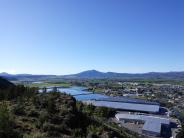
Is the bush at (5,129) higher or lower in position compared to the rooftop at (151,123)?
higher

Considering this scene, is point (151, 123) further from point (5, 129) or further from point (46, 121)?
point (5, 129)

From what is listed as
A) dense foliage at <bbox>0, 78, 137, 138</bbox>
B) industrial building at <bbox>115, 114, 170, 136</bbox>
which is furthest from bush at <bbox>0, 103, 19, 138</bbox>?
industrial building at <bbox>115, 114, 170, 136</bbox>

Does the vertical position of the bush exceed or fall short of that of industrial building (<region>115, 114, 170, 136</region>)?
it exceeds it

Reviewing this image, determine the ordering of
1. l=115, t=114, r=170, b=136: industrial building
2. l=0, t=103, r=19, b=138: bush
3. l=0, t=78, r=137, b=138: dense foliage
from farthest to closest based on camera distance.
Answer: l=115, t=114, r=170, b=136: industrial building
l=0, t=78, r=137, b=138: dense foliage
l=0, t=103, r=19, b=138: bush

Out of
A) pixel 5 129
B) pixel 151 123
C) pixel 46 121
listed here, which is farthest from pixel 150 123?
pixel 5 129

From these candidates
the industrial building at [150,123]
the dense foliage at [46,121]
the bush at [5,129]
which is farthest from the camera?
the industrial building at [150,123]

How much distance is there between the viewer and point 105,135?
23.6 m

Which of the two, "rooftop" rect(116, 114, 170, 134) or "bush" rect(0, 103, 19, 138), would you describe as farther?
"rooftop" rect(116, 114, 170, 134)

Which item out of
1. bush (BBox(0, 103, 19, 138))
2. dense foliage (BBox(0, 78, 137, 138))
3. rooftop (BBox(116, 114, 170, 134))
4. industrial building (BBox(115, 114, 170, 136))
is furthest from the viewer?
rooftop (BBox(116, 114, 170, 134))

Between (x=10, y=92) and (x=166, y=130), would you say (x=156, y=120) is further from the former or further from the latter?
(x=10, y=92)

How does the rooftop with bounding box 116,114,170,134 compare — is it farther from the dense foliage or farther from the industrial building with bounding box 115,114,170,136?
the dense foliage

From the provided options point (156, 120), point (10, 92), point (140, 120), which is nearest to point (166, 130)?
point (156, 120)

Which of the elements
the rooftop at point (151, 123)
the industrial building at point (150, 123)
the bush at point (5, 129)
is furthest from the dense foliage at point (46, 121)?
the rooftop at point (151, 123)

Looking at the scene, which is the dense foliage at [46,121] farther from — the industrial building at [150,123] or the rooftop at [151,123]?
the rooftop at [151,123]
